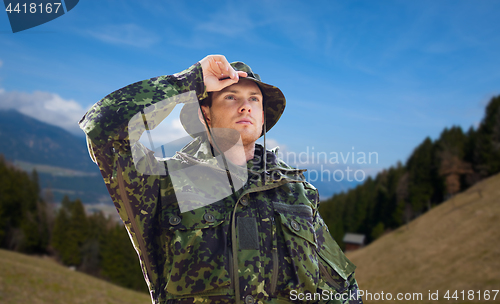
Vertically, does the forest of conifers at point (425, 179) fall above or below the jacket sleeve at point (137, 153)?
above

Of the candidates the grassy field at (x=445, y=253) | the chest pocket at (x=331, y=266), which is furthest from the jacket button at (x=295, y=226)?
the grassy field at (x=445, y=253)

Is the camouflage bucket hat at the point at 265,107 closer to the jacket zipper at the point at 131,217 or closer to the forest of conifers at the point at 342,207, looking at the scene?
the jacket zipper at the point at 131,217

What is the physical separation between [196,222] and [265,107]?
5.52 ft

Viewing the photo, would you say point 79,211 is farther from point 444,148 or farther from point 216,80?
point 444,148

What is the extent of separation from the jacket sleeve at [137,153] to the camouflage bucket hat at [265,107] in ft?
2.26

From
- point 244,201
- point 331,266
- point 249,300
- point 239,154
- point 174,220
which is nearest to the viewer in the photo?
point 249,300

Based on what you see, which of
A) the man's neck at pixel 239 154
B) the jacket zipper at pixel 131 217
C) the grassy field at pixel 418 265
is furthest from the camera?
the grassy field at pixel 418 265

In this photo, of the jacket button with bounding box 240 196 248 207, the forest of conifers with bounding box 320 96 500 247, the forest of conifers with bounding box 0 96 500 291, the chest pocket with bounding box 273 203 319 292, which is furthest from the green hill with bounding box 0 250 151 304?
the forest of conifers with bounding box 320 96 500 247

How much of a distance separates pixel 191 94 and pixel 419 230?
49121mm

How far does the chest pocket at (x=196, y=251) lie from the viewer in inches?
94.0

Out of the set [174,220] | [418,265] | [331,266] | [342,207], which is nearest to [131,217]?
[174,220]

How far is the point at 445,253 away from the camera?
112 ft

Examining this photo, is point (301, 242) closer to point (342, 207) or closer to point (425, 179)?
point (425, 179)

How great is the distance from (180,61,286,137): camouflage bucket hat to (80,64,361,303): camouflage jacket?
0.58 metres
